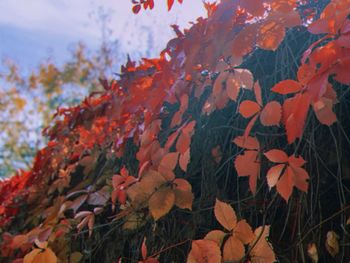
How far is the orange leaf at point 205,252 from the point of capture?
86cm

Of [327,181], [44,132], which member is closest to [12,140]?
[44,132]

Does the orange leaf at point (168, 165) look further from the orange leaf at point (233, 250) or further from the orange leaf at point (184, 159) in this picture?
the orange leaf at point (233, 250)

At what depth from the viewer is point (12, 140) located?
40.2 feet

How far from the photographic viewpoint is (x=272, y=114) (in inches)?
34.0

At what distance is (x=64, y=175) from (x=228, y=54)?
1205mm

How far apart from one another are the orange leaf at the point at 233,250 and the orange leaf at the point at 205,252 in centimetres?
3

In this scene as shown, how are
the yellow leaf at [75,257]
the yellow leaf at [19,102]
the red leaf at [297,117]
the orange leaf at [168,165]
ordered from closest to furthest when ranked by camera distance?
1. the red leaf at [297,117]
2. the orange leaf at [168,165]
3. the yellow leaf at [75,257]
4. the yellow leaf at [19,102]

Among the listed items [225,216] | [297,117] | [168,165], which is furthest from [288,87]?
[168,165]

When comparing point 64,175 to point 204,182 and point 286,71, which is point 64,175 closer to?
point 204,182

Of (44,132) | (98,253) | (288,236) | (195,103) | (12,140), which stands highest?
(12,140)

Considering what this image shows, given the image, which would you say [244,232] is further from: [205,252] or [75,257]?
[75,257]

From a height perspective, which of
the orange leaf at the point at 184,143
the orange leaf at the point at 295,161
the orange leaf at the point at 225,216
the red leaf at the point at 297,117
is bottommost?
the orange leaf at the point at 225,216

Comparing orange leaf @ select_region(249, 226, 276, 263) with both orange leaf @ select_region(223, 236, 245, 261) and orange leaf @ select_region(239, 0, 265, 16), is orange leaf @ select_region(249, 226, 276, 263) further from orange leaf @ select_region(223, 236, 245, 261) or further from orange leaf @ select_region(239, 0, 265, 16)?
orange leaf @ select_region(239, 0, 265, 16)

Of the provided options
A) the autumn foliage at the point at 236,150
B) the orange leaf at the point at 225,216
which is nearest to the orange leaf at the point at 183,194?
the autumn foliage at the point at 236,150
